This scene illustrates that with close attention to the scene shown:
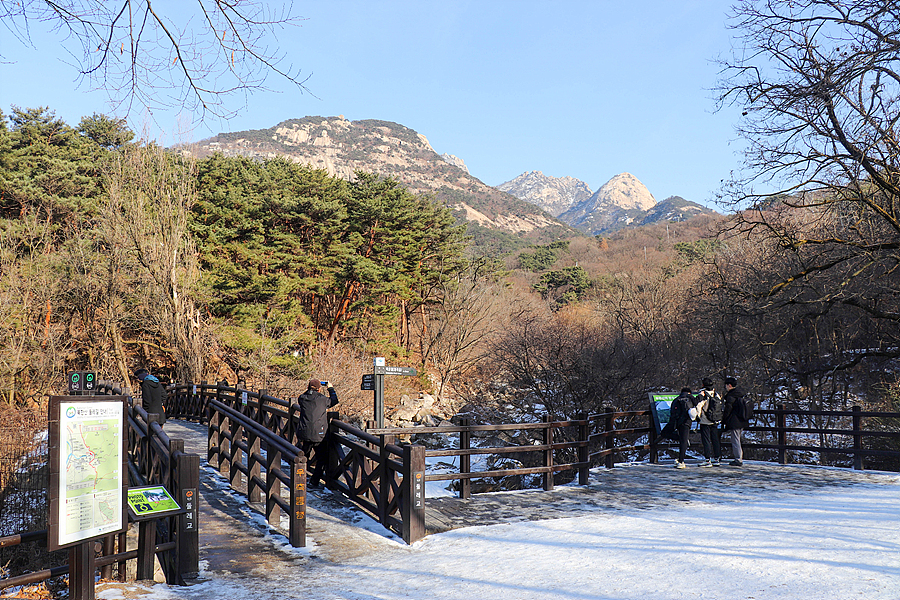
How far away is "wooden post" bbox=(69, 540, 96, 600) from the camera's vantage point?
467cm

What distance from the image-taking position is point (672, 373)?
2531 cm

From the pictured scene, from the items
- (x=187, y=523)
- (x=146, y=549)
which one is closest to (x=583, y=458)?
(x=187, y=523)

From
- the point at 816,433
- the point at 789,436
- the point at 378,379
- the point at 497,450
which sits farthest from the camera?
the point at 789,436

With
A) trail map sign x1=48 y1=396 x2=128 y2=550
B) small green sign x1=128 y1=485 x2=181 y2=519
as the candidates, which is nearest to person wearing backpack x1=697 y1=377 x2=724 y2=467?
small green sign x1=128 y1=485 x2=181 y2=519

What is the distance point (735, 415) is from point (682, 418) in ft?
3.30

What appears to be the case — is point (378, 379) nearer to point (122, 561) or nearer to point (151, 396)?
point (122, 561)

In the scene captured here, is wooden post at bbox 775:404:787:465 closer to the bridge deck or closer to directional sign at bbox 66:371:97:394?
the bridge deck

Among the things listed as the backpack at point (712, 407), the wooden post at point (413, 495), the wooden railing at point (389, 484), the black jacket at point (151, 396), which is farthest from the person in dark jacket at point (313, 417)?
the backpack at point (712, 407)

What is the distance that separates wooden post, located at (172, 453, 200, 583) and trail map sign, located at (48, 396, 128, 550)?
2.99ft

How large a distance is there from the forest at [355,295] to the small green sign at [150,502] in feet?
38.1

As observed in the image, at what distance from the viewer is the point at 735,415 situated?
1215 cm

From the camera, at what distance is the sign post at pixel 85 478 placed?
437 cm

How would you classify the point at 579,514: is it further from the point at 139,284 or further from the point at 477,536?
the point at 139,284

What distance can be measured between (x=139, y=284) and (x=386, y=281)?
13955 millimetres
